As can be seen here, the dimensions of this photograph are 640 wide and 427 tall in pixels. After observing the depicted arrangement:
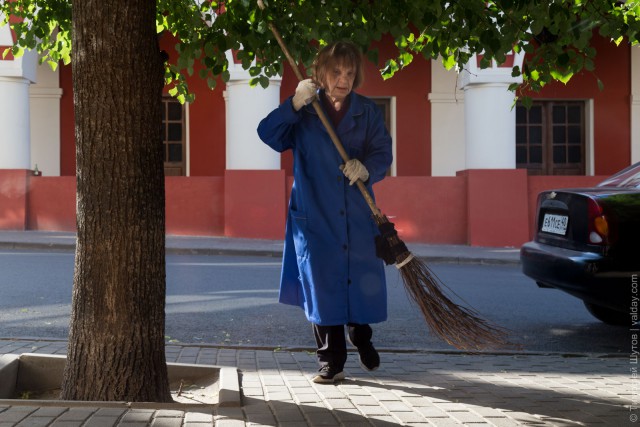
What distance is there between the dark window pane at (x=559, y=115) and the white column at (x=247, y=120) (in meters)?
6.55

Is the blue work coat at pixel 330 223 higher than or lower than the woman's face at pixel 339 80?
lower

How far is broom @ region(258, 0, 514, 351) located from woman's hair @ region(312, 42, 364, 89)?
142 mm

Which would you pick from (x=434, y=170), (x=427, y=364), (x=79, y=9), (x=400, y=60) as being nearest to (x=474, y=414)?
(x=427, y=364)

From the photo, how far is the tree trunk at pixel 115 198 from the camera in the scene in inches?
167

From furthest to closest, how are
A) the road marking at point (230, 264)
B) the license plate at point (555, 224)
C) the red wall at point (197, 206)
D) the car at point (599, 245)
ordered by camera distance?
1. the red wall at point (197, 206)
2. the road marking at point (230, 264)
3. the license plate at point (555, 224)
4. the car at point (599, 245)

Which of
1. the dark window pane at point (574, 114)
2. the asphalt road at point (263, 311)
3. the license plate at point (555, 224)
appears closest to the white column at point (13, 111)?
the asphalt road at point (263, 311)

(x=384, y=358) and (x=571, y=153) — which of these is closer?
(x=384, y=358)

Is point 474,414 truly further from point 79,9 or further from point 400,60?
point 400,60

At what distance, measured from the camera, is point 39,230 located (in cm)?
1866

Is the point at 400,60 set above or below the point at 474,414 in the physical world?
above

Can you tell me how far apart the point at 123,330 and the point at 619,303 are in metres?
3.74

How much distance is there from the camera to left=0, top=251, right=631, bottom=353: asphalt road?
287 inches

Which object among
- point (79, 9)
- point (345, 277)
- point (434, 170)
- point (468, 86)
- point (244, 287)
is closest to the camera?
point (79, 9)

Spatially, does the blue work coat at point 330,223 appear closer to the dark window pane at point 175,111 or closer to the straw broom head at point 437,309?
the straw broom head at point 437,309
